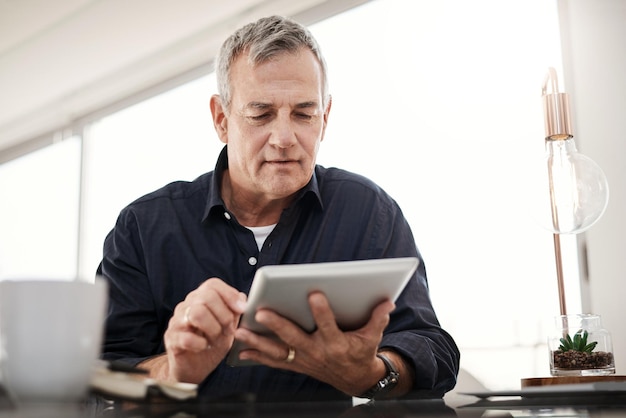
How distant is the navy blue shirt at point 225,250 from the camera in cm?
154

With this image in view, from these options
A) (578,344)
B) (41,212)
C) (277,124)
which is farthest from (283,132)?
(41,212)

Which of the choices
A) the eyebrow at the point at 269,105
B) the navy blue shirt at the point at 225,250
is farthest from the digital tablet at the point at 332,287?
the eyebrow at the point at 269,105

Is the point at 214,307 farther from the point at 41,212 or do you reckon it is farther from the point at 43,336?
the point at 41,212

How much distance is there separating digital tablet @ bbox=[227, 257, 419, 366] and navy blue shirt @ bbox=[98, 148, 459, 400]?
1.73ft

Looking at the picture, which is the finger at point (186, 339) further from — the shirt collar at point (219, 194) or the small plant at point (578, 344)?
the small plant at point (578, 344)

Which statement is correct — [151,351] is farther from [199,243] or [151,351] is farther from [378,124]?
A: [378,124]

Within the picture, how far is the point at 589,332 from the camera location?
6.39 feet

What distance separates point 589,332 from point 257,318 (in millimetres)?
1315

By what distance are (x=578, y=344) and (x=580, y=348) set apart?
0.01m

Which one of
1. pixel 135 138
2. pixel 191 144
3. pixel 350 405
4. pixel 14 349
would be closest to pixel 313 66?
pixel 350 405

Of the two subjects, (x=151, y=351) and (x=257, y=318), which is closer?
(x=257, y=318)

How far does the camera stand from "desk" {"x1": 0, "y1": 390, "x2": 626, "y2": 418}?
0.56 m

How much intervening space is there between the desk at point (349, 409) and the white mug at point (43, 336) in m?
0.02

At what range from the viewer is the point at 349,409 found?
0.66m
